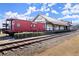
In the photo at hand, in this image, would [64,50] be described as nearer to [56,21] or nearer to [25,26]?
[56,21]

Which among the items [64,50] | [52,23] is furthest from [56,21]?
[64,50]

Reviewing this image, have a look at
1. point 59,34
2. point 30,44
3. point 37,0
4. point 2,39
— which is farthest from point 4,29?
point 59,34

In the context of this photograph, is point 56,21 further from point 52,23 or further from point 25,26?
point 25,26

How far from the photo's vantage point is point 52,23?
422cm

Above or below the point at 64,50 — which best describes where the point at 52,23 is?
above

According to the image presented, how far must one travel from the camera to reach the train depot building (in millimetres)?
4152

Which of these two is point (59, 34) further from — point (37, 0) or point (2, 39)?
point (2, 39)

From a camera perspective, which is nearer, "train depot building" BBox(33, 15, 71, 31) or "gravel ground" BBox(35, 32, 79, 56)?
"gravel ground" BBox(35, 32, 79, 56)

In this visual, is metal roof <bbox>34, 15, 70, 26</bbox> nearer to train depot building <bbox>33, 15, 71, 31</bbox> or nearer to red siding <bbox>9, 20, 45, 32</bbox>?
train depot building <bbox>33, 15, 71, 31</bbox>

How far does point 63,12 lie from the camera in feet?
13.5

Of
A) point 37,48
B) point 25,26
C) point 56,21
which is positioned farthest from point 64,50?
point 25,26

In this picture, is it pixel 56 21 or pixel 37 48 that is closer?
pixel 37 48

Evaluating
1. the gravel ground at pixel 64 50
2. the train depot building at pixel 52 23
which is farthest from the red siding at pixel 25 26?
the gravel ground at pixel 64 50

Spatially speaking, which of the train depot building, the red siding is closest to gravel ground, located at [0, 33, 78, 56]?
the train depot building
